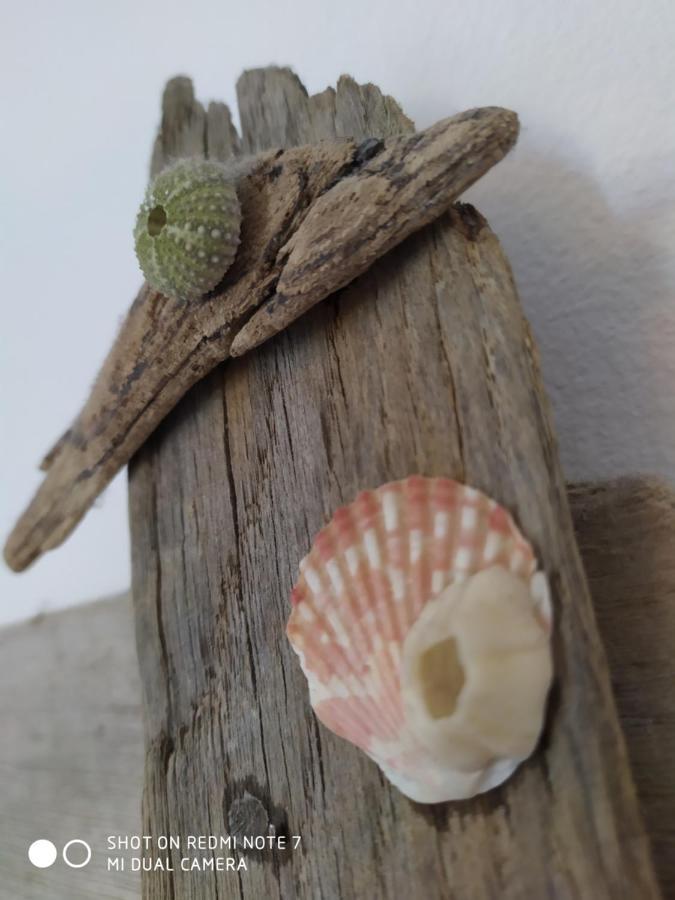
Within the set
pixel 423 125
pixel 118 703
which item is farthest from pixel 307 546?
pixel 118 703

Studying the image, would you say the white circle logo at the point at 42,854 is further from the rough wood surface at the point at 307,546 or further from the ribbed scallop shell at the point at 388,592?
the ribbed scallop shell at the point at 388,592

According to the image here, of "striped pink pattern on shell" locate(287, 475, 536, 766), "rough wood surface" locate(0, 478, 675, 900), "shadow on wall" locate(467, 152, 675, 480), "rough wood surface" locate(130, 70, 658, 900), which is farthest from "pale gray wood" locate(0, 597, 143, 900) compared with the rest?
"shadow on wall" locate(467, 152, 675, 480)

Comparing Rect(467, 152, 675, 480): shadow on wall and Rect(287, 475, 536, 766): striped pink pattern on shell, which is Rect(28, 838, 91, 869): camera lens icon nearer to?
Rect(287, 475, 536, 766): striped pink pattern on shell

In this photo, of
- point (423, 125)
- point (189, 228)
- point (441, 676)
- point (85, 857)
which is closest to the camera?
point (441, 676)

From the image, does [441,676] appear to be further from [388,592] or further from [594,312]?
[594,312]

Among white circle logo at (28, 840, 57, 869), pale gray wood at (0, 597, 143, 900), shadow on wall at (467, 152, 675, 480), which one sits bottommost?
white circle logo at (28, 840, 57, 869)
